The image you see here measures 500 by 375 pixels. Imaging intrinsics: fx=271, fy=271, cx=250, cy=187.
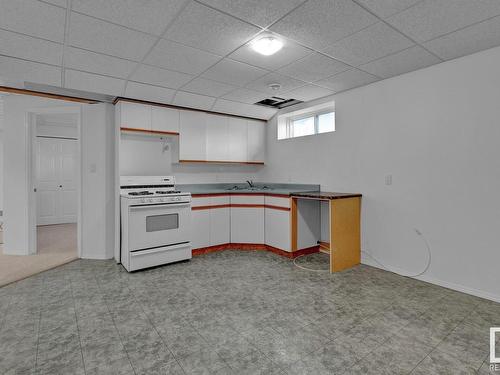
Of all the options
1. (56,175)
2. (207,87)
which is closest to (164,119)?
(207,87)

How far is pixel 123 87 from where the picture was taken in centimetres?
335

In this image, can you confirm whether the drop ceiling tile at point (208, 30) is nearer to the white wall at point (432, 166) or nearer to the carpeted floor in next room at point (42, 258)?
the white wall at point (432, 166)

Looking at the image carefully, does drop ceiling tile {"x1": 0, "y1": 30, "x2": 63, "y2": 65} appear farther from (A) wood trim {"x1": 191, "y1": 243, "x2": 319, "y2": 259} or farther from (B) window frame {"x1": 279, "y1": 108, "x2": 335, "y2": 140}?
(B) window frame {"x1": 279, "y1": 108, "x2": 335, "y2": 140}

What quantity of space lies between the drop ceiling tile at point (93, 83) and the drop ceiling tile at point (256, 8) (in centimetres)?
183

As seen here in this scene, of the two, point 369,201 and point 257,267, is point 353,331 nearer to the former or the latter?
point 257,267

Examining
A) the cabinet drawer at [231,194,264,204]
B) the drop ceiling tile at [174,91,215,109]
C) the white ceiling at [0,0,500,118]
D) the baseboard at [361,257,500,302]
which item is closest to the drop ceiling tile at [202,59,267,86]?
the white ceiling at [0,0,500,118]

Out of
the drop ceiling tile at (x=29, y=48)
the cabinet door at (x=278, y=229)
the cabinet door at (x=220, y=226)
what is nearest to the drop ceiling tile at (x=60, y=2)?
the drop ceiling tile at (x=29, y=48)

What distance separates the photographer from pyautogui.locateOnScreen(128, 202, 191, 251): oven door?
3.31 metres

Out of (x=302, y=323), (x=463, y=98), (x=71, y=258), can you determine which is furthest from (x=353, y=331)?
(x=71, y=258)

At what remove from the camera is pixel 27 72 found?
9.50 ft

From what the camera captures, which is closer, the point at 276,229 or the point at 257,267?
the point at 257,267

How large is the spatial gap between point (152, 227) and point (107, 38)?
211cm

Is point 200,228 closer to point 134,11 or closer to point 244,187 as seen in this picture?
point 244,187

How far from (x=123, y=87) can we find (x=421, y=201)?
3.75m
